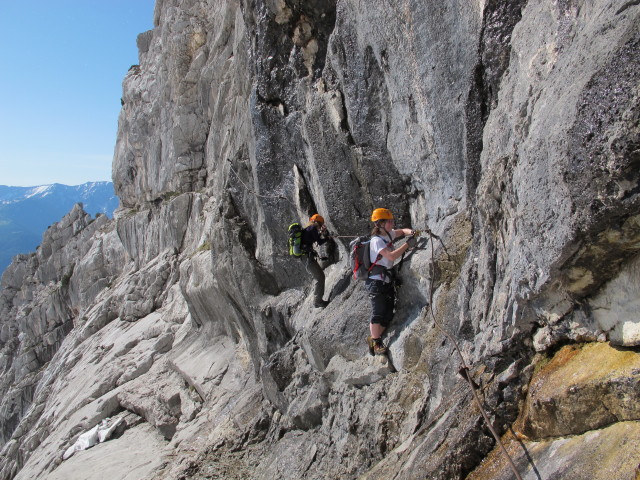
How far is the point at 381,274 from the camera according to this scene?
8375mm

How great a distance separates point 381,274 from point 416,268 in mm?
Result: 655

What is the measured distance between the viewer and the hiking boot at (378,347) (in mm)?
8398

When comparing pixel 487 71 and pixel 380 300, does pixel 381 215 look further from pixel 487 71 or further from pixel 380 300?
pixel 487 71

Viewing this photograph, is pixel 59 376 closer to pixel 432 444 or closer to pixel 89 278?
pixel 89 278

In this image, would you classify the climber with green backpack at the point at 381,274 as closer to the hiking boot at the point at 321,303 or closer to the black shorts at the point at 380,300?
the black shorts at the point at 380,300

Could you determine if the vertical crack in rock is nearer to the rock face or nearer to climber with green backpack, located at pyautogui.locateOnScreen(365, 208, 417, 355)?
the rock face

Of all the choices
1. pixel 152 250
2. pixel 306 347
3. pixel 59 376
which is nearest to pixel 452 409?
pixel 306 347

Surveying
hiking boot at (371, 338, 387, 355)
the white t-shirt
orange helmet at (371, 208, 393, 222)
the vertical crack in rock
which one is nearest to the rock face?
A: the vertical crack in rock

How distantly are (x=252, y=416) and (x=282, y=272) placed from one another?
13.0ft

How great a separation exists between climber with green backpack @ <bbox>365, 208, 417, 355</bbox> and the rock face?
263mm

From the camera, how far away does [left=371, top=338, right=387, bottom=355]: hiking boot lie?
27.6ft

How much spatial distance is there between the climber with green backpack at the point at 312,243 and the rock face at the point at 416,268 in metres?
0.31

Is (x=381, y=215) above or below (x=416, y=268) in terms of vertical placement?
above

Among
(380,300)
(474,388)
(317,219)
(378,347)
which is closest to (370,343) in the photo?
(378,347)
